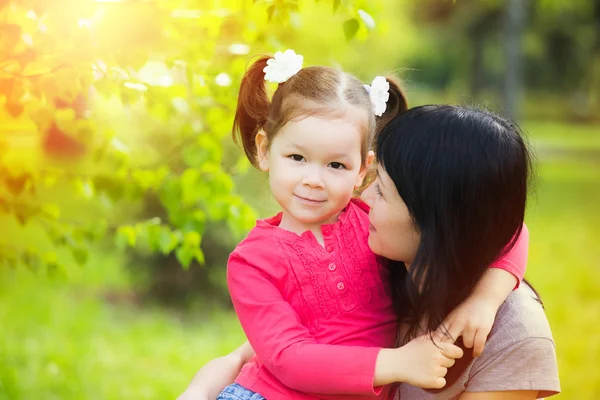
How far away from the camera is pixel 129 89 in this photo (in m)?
2.87

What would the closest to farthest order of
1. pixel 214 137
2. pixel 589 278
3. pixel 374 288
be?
pixel 374 288, pixel 214 137, pixel 589 278

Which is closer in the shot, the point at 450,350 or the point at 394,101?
the point at 450,350

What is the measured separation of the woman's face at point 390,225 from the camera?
208cm

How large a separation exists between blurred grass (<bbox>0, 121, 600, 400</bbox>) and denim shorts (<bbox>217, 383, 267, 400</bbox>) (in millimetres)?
1819

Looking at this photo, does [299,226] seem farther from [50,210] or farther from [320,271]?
[50,210]

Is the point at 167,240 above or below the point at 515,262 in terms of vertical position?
below

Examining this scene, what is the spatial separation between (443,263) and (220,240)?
4070mm

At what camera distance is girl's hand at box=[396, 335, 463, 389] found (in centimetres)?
193

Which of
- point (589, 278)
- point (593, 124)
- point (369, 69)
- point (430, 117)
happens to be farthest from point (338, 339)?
point (593, 124)

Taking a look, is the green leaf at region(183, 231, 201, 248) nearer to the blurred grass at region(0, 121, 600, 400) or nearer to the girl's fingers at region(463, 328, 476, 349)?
the blurred grass at region(0, 121, 600, 400)

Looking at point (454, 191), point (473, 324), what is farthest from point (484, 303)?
point (454, 191)

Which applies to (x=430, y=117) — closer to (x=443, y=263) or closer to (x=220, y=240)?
(x=443, y=263)

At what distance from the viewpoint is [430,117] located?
206 cm

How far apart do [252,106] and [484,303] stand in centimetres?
84
